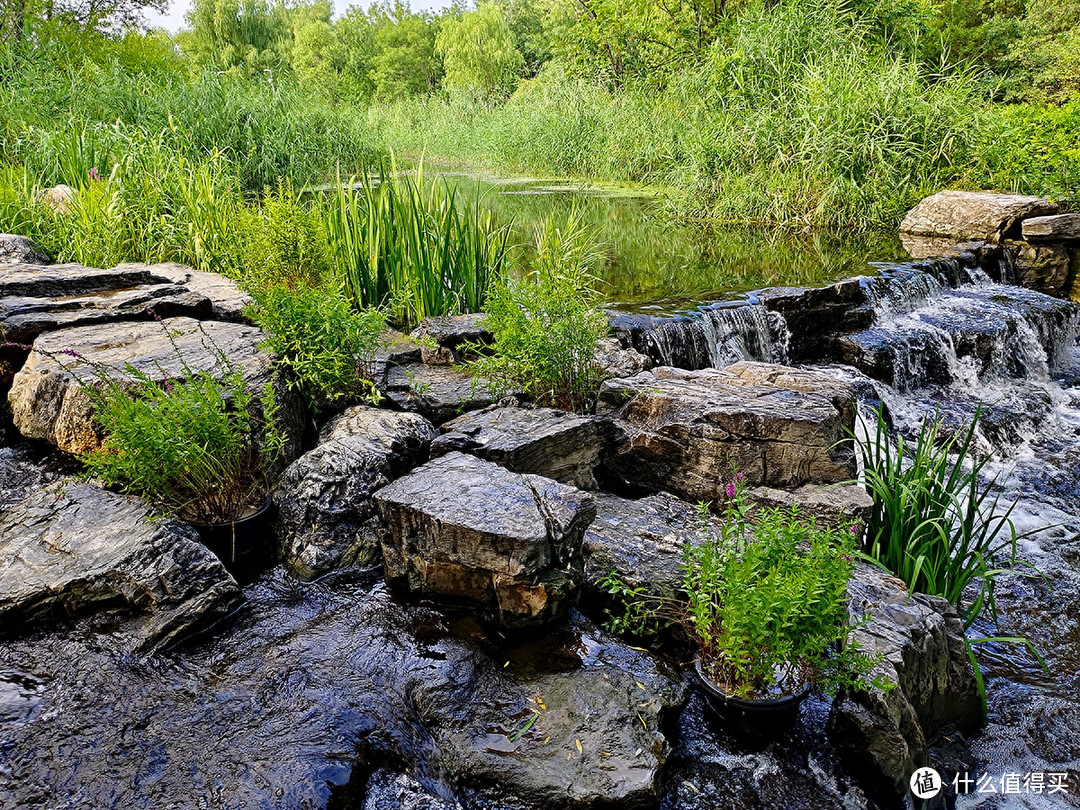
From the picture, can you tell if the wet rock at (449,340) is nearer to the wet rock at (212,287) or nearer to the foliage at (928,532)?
the wet rock at (212,287)

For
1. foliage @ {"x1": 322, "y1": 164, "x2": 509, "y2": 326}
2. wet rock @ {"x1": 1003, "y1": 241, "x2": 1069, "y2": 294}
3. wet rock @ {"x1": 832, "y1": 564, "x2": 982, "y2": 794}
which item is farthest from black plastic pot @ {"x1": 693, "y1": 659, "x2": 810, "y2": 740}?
wet rock @ {"x1": 1003, "y1": 241, "x2": 1069, "y2": 294}

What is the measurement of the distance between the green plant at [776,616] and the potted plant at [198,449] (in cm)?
169

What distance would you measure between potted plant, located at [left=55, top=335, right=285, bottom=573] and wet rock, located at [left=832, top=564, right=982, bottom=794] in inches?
95.5

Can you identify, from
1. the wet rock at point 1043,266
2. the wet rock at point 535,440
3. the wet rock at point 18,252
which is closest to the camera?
the wet rock at point 535,440

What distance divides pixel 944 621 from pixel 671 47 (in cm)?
1503

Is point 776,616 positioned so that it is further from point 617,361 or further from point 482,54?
point 482,54

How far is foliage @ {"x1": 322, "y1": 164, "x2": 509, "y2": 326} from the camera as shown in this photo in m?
4.63

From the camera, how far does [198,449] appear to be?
9.24 ft

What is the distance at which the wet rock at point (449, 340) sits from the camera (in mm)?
4156

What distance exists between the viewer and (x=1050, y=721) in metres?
2.70

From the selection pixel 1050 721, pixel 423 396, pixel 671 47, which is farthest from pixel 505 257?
pixel 671 47

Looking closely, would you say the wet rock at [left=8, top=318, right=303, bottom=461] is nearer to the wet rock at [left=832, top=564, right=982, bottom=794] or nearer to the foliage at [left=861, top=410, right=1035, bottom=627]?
the wet rock at [left=832, top=564, right=982, bottom=794]

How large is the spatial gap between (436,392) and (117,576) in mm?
1700

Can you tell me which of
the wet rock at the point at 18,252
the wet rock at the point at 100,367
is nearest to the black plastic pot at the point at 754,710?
the wet rock at the point at 100,367
